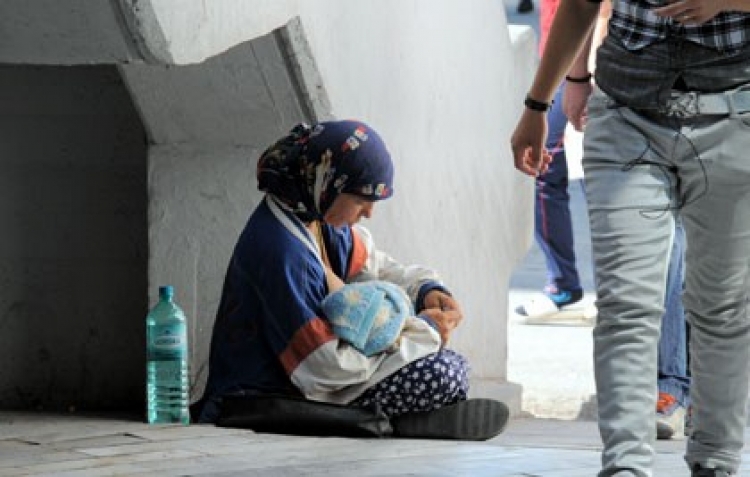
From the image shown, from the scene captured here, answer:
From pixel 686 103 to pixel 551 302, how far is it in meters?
5.41

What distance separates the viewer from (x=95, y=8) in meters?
4.26

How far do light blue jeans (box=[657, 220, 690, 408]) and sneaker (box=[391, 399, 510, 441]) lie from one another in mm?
765

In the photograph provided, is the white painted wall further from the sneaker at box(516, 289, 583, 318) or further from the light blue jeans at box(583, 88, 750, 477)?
the sneaker at box(516, 289, 583, 318)

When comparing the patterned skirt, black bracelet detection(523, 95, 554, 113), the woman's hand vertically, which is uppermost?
black bracelet detection(523, 95, 554, 113)

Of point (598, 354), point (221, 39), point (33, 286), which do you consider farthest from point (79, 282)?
point (598, 354)

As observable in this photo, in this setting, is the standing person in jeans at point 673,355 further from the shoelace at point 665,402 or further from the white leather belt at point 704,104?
the white leather belt at point 704,104

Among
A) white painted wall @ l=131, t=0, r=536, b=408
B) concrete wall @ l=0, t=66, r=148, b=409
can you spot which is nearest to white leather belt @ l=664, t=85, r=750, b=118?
white painted wall @ l=131, t=0, r=536, b=408

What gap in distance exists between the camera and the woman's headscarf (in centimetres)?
543

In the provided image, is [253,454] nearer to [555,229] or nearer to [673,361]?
[673,361]

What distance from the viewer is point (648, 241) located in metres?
4.12

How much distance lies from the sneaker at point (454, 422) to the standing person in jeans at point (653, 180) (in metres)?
1.35

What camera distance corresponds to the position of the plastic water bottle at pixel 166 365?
5664 mm

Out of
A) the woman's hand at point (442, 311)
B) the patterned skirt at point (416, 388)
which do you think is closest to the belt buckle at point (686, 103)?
the patterned skirt at point (416, 388)

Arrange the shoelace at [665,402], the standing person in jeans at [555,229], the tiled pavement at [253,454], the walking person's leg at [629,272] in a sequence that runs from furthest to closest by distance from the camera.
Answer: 1. the standing person in jeans at [555,229]
2. the shoelace at [665,402]
3. the tiled pavement at [253,454]
4. the walking person's leg at [629,272]
